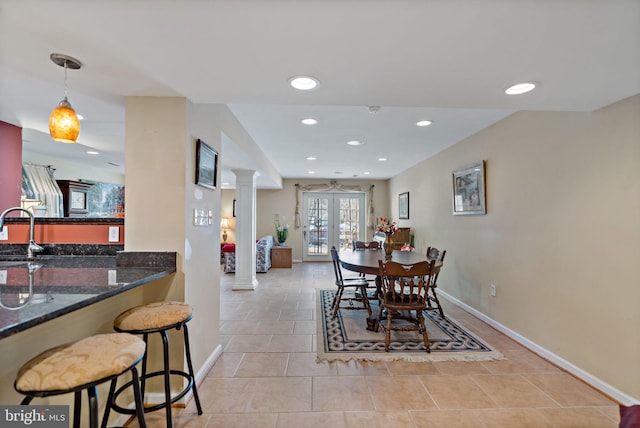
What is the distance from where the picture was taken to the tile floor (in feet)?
5.90

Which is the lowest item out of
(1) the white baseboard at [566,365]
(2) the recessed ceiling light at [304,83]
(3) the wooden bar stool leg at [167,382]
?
(1) the white baseboard at [566,365]

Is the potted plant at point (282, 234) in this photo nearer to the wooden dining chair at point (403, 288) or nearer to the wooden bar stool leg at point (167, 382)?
the wooden dining chair at point (403, 288)

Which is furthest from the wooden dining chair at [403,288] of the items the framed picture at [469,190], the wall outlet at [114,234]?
the wall outlet at [114,234]

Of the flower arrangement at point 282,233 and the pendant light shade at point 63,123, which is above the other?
the pendant light shade at point 63,123

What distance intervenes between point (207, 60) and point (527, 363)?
334cm

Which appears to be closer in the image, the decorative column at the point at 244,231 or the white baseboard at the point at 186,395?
the white baseboard at the point at 186,395

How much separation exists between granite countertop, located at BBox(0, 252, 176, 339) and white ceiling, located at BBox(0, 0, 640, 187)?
114 centimetres

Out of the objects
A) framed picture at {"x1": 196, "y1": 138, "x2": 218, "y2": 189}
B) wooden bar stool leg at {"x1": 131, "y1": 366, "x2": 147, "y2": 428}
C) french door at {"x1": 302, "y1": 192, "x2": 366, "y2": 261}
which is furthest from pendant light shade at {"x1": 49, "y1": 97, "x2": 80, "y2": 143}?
french door at {"x1": 302, "y1": 192, "x2": 366, "y2": 261}

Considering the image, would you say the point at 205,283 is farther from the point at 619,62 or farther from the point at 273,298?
the point at 619,62

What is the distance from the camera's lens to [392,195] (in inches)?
302

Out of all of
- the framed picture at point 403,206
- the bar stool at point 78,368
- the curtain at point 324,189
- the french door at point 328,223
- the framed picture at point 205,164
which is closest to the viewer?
the bar stool at point 78,368

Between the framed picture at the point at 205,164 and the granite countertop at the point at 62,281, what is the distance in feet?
2.01

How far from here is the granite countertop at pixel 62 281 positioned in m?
1.00

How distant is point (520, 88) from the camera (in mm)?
1793
